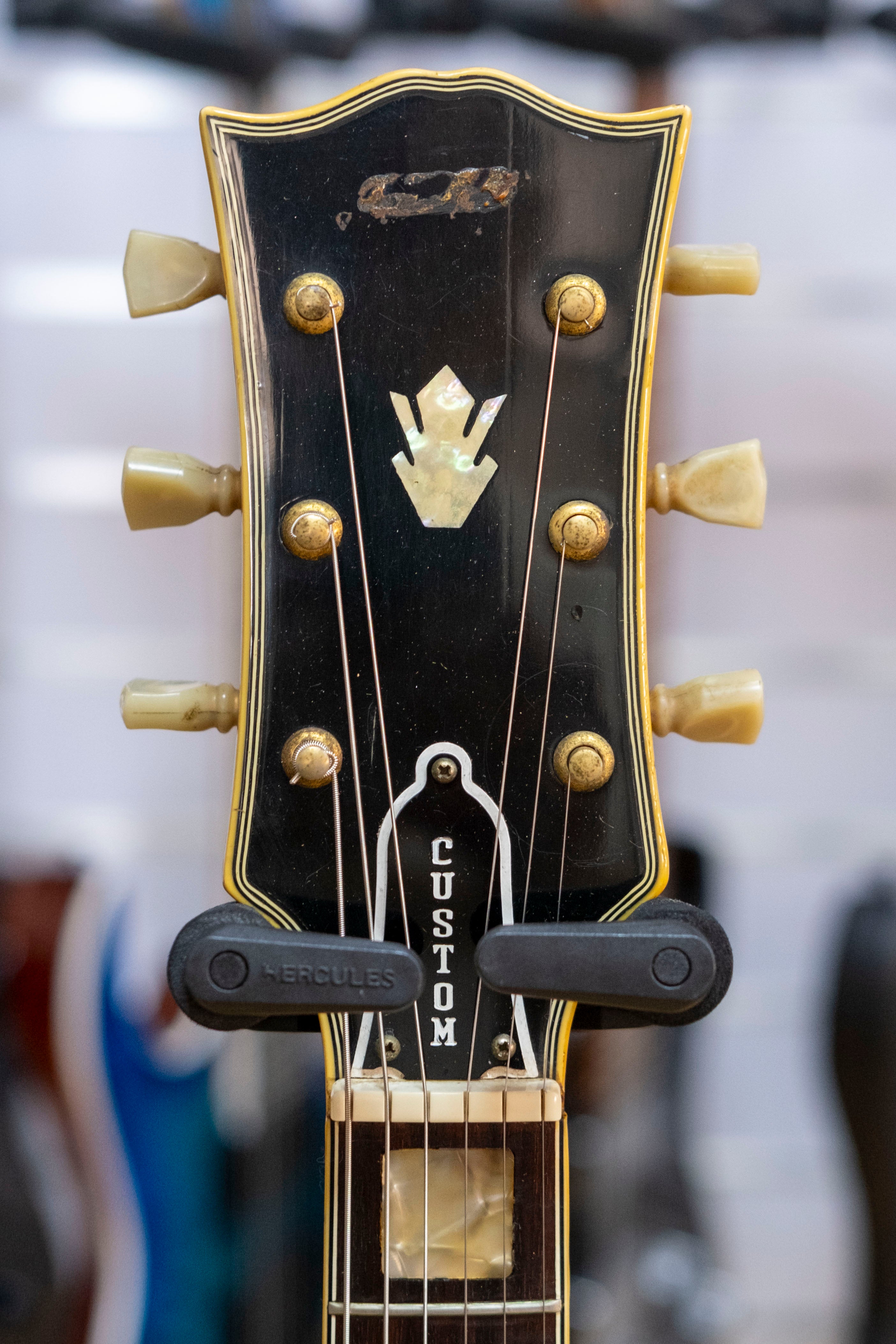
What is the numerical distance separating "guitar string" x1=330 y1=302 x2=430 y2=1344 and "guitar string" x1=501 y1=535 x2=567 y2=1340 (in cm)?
4

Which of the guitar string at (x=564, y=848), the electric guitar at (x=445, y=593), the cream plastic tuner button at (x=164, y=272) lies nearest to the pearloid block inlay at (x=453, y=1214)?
the electric guitar at (x=445, y=593)

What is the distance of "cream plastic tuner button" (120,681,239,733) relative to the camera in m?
0.56

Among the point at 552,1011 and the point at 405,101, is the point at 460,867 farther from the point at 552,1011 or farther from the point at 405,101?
the point at 405,101

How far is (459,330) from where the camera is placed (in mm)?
545

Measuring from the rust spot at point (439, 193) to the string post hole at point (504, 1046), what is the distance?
1.45 ft

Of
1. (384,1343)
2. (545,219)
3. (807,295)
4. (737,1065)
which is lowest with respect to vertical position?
(384,1343)

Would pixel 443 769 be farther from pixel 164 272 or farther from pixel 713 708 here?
pixel 164 272

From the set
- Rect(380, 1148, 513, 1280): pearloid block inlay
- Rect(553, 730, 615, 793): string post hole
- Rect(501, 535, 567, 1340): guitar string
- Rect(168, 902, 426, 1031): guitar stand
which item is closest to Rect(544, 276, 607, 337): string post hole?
Rect(501, 535, 567, 1340): guitar string

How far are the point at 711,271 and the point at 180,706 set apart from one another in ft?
1.23

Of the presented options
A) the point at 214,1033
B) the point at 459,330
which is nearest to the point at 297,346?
→ the point at 459,330

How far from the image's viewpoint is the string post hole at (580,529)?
0.54 meters

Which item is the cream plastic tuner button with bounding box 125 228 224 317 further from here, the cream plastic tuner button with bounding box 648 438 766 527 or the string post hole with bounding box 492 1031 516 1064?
the string post hole with bounding box 492 1031 516 1064

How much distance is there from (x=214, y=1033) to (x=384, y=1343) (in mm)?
411

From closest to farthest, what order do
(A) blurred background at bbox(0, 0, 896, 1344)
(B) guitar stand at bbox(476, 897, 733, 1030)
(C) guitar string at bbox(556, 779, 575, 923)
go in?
(B) guitar stand at bbox(476, 897, 733, 1030)
(C) guitar string at bbox(556, 779, 575, 923)
(A) blurred background at bbox(0, 0, 896, 1344)
